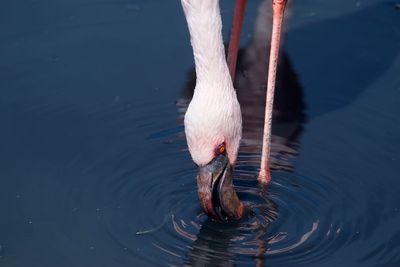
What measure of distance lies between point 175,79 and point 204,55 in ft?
5.69

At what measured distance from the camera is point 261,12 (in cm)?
855

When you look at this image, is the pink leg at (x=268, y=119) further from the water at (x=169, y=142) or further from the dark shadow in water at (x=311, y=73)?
the dark shadow in water at (x=311, y=73)

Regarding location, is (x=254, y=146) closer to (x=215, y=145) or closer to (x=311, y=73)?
(x=215, y=145)

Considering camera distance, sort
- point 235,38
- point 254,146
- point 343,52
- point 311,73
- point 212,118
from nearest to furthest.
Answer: point 212,118 < point 254,146 < point 235,38 < point 311,73 < point 343,52

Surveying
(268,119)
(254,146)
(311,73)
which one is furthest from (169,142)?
(311,73)

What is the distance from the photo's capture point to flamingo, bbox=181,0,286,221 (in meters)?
5.82

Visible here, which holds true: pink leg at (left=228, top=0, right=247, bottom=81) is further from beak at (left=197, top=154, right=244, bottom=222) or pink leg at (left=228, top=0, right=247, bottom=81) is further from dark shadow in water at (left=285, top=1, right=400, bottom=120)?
beak at (left=197, top=154, right=244, bottom=222)

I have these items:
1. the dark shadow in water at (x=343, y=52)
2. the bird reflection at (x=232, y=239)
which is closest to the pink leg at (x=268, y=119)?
the bird reflection at (x=232, y=239)

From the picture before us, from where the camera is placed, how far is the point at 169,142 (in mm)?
6871

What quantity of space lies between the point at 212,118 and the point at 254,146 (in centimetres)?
109

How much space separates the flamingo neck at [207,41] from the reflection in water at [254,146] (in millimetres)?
805

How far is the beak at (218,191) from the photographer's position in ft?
19.3

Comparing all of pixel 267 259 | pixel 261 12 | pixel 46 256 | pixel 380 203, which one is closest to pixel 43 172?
pixel 46 256

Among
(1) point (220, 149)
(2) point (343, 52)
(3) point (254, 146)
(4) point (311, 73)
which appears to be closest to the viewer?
(1) point (220, 149)
